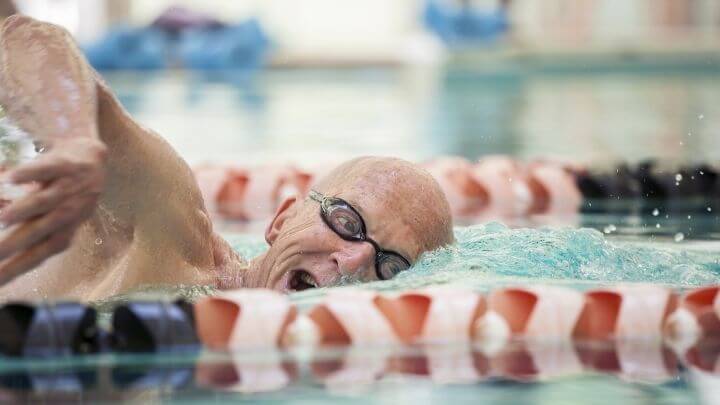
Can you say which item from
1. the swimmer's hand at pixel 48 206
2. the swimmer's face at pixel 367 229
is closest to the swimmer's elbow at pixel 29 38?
the swimmer's hand at pixel 48 206

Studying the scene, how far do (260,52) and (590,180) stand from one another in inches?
546

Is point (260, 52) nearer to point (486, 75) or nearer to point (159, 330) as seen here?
point (486, 75)

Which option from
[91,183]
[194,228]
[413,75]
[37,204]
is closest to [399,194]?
[194,228]

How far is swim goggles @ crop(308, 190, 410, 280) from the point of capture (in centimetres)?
313

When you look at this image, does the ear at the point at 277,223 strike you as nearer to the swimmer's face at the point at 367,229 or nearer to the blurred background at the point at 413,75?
the swimmer's face at the point at 367,229

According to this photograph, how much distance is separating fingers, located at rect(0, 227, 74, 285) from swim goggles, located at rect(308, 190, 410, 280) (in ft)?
3.18

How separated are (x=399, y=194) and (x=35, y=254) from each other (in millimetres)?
1183

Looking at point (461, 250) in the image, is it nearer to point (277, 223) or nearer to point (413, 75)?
point (277, 223)

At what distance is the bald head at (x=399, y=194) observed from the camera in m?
3.20

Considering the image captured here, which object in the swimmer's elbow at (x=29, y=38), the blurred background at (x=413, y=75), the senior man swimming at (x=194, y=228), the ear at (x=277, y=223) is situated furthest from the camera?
the blurred background at (x=413, y=75)

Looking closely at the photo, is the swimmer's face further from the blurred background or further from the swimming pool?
the blurred background

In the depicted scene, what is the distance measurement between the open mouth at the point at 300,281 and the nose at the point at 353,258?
8cm

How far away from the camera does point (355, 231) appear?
314 cm

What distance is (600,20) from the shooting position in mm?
22000
